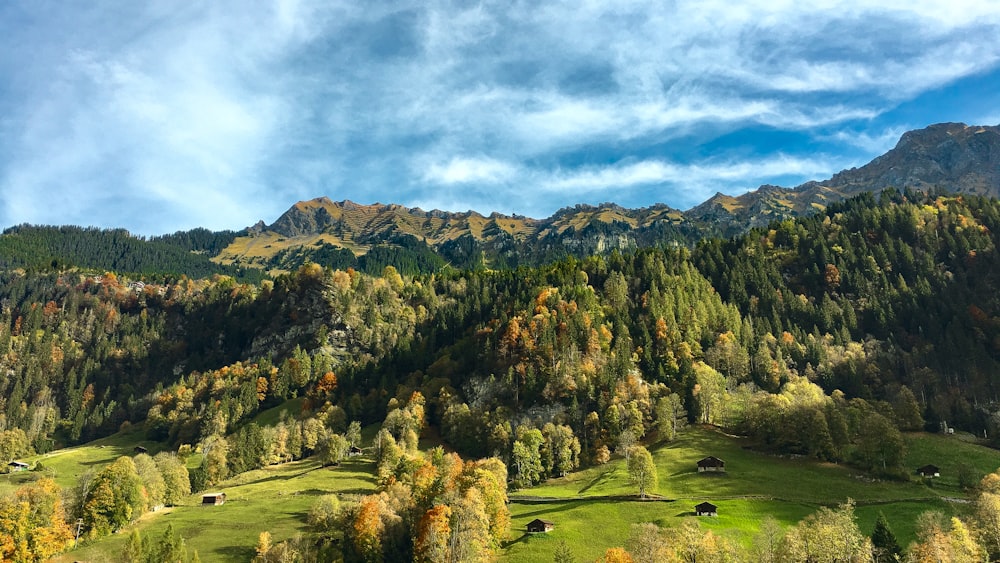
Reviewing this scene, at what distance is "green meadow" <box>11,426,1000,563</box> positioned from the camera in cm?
9150

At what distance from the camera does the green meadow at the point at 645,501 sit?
91.5 m

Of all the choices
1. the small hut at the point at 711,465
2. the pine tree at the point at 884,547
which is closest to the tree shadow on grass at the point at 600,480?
the small hut at the point at 711,465

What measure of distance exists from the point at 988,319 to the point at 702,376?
111307 millimetres

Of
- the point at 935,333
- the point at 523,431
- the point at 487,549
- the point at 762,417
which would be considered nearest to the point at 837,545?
→ the point at 487,549

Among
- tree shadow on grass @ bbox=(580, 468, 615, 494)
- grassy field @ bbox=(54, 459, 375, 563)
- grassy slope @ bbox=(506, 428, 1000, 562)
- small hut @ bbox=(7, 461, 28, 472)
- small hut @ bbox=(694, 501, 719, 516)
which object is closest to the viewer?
grassy slope @ bbox=(506, 428, 1000, 562)

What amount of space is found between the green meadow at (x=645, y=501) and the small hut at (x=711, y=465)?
1.41 m

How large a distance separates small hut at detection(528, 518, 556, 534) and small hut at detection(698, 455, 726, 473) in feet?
126

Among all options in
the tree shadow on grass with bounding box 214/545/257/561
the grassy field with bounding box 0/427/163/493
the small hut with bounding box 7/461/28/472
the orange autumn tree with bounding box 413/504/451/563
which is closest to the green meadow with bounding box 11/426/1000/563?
the tree shadow on grass with bounding box 214/545/257/561

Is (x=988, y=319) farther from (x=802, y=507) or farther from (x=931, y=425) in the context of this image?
(x=802, y=507)

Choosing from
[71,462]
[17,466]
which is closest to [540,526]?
[71,462]

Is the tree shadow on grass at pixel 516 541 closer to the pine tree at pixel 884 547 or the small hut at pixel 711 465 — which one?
the small hut at pixel 711 465

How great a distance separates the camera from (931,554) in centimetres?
6681

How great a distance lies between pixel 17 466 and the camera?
178 meters

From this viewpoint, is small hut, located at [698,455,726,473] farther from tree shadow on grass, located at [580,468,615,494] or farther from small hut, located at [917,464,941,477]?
small hut, located at [917,464,941,477]
